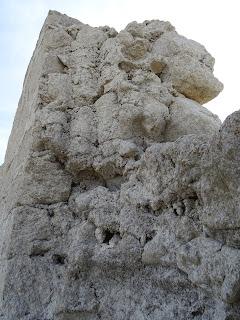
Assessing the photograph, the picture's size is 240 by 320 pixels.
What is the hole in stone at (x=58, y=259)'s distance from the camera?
1.89 meters

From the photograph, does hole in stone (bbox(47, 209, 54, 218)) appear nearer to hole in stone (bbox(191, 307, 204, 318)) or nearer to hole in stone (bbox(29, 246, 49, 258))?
hole in stone (bbox(29, 246, 49, 258))

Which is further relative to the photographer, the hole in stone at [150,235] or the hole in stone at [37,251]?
the hole in stone at [37,251]

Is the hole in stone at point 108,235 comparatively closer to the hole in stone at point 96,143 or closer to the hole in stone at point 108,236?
the hole in stone at point 108,236

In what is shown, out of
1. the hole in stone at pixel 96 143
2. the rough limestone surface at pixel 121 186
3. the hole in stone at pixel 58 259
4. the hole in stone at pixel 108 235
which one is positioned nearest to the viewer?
the rough limestone surface at pixel 121 186

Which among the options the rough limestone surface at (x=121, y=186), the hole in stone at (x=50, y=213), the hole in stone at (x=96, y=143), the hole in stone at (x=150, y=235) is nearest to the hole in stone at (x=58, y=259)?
the rough limestone surface at (x=121, y=186)

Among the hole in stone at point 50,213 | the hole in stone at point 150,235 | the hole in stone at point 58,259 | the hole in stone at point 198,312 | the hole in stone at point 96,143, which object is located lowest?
the hole in stone at point 58,259

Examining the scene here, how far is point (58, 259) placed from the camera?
1904mm

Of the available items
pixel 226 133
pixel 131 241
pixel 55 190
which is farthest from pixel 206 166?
pixel 55 190

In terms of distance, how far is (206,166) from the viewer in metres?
1.35

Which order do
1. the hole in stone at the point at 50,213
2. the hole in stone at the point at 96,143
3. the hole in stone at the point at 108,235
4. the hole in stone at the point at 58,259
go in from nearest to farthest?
the hole in stone at the point at 108,235 < the hole in stone at the point at 58,259 < the hole in stone at the point at 50,213 < the hole in stone at the point at 96,143

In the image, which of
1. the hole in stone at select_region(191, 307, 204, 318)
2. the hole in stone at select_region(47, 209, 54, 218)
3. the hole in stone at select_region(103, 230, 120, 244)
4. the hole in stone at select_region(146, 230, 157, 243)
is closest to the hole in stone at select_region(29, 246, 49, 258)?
the hole in stone at select_region(47, 209, 54, 218)

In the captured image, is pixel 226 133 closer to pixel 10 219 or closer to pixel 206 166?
pixel 206 166

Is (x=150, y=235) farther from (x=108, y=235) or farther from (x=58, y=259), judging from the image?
(x=58, y=259)

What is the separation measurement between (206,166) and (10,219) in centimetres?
113
